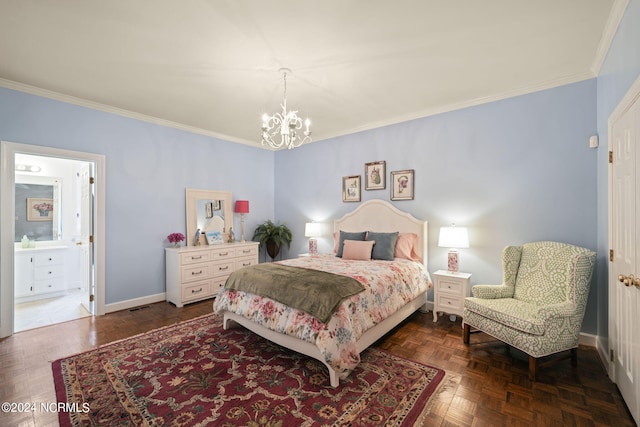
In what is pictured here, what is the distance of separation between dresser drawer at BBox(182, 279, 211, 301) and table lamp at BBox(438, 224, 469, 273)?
3.55 meters

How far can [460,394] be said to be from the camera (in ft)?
6.88

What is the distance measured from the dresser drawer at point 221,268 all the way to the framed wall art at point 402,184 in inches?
117

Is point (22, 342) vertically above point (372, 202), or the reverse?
point (372, 202)

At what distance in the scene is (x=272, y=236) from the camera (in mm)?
5602

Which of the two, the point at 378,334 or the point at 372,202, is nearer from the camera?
the point at 378,334

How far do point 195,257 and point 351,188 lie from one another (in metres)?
2.81

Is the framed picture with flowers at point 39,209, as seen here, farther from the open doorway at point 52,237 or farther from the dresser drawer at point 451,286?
the dresser drawer at point 451,286

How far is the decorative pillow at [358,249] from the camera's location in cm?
388

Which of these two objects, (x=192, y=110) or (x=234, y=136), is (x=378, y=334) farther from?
(x=234, y=136)

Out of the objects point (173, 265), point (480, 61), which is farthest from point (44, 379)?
point (480, 61)

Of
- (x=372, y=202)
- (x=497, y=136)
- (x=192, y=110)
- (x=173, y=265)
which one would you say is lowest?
(x=173, y=265)

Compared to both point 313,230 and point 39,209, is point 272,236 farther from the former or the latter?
point 39,209

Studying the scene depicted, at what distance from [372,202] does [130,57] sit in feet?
11.6

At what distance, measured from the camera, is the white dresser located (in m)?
4.11
